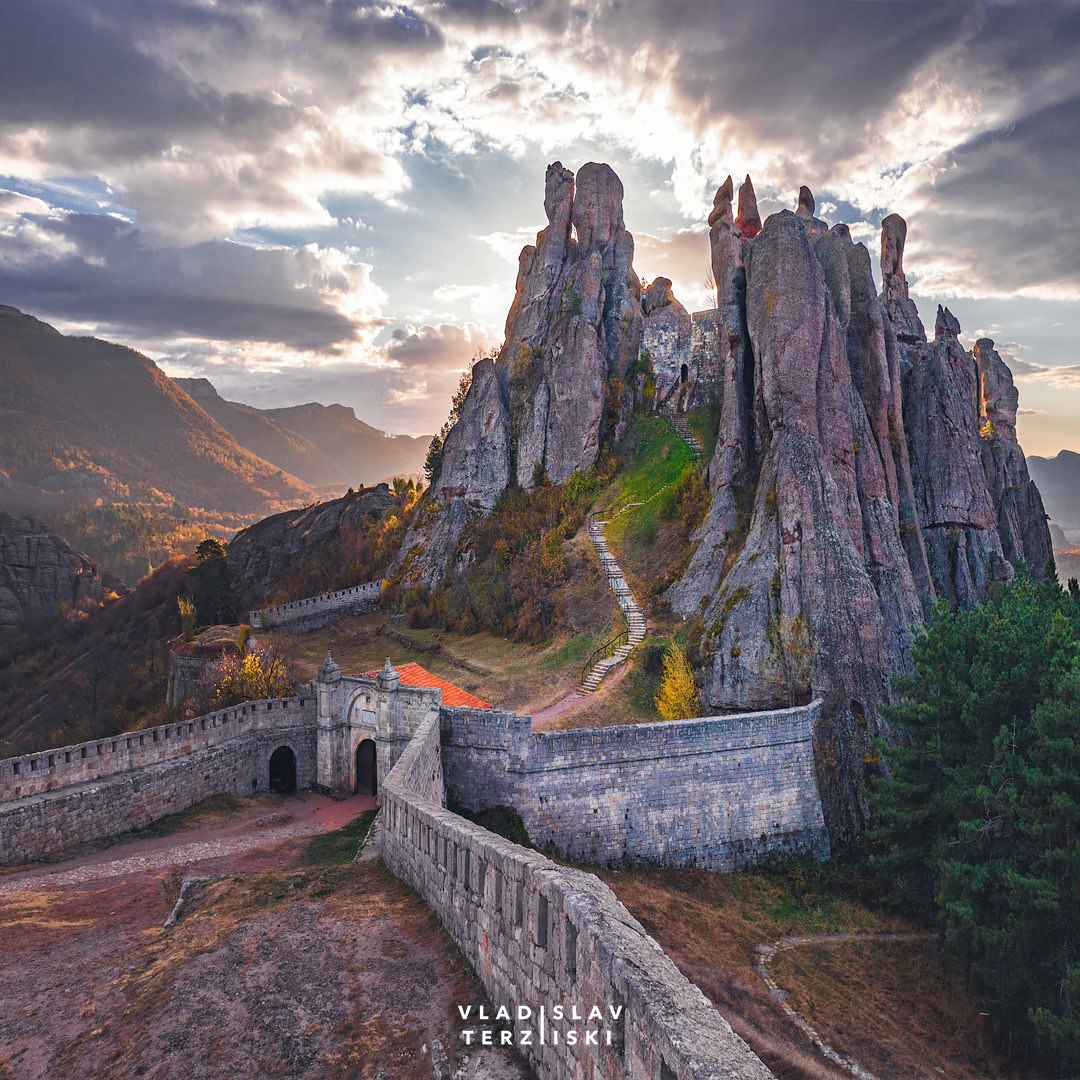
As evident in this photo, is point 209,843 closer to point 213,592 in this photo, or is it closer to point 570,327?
point 213,592

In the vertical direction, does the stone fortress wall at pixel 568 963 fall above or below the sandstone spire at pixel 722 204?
below

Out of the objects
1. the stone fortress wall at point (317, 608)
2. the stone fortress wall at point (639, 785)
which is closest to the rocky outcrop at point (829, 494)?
the stone fortress wall at point (639, 785)

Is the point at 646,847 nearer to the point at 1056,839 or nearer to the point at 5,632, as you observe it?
the point at 1056,839

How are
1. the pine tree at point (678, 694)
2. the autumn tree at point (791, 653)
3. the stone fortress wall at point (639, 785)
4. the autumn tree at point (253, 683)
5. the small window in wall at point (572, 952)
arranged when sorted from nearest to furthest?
the small window in wall at point (572, 952)
the stone fortress wall at point (639, 785)
the autumn tree at point (791, 653)
the pine tree at point (678, 694)
the autumn tree at point (253, 683)

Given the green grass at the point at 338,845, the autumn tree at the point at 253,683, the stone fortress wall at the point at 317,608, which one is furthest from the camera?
the stone fortress wall at the point at 317,608

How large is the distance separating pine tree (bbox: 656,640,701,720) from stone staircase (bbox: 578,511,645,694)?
2870 mm

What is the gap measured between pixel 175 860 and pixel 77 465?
607 ft

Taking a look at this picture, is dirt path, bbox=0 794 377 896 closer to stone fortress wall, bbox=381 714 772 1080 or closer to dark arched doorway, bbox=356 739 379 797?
dark arched doorway, bbox=356 739 379 797

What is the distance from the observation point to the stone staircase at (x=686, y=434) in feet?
141

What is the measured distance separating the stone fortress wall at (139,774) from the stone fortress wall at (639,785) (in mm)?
11320

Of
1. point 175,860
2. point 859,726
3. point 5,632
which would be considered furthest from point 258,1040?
point 5,632

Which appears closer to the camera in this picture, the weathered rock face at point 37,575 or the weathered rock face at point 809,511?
the weathered rock face at point 809,511

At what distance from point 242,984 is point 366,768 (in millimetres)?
19350

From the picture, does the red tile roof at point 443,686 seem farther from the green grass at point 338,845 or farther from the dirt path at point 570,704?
the green grass at point 338,845
